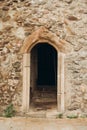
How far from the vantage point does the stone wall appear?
312 inches

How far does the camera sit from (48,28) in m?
8.05

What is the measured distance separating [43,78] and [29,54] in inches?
53.1

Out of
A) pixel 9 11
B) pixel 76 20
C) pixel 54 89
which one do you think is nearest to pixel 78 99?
pixel 54 89

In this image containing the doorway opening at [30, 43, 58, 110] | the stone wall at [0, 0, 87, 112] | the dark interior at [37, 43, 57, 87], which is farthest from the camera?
the dark interior at [37, 43, 57, 87]

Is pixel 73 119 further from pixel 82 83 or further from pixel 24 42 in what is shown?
pixel 24 42

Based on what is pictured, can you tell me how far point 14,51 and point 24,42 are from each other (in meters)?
0.30

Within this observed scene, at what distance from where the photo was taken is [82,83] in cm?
790

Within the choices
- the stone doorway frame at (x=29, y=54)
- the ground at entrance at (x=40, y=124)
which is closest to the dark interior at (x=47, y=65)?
the stone doorway frame at (x=29, y=54)

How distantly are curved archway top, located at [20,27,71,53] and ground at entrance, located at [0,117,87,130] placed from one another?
4.81 feet

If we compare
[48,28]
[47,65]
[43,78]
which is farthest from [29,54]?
[47,65]

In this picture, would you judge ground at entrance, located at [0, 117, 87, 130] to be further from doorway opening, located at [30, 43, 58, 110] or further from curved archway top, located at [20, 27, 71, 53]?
curved archway top, located at [20, 27, 71, 53]

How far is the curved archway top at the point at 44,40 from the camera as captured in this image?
7.97m

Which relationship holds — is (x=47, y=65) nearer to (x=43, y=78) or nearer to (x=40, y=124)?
(x=43, y=78)

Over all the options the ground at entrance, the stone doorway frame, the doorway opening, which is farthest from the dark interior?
the ground at entrance
